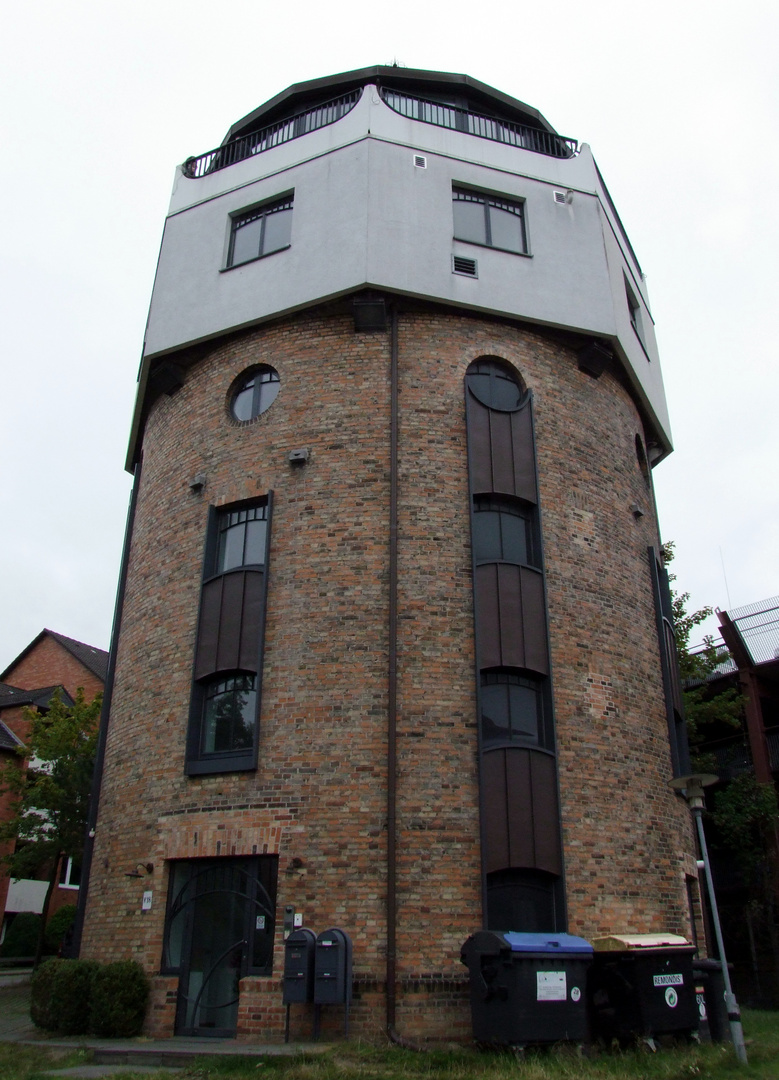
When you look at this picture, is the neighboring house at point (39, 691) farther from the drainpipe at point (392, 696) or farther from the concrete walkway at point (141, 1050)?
the drainpipe at point (392, 696)

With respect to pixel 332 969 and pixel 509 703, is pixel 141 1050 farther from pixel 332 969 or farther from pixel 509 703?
pixel 509 703

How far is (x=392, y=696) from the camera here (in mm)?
13234

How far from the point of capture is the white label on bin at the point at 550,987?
10.5 metres

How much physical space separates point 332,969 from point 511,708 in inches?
180

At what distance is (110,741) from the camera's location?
1614 centimetres

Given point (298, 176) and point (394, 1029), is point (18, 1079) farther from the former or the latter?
point (298, 176)

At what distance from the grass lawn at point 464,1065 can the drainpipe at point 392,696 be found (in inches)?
45.5

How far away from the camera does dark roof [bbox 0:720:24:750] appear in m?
29.6

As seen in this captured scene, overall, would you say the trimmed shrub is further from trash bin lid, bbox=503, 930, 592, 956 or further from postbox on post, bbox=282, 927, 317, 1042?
trash bin lid, bbox=503, 930, 592, 956

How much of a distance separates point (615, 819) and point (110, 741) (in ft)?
28.8

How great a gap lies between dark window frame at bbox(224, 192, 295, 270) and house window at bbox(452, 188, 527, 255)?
10.8ft

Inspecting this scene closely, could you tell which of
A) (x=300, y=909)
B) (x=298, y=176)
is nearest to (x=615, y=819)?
(x=300, y=909)

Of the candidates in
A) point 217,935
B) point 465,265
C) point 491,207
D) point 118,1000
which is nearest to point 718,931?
point 217,935

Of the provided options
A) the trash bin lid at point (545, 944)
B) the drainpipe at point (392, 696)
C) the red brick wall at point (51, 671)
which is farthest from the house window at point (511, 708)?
the red brick wall at point (51, 671)
